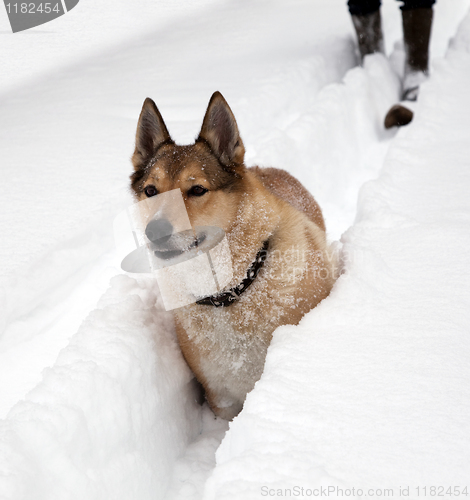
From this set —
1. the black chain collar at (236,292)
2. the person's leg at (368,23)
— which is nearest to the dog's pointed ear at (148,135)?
the black chain collar at (236,292)

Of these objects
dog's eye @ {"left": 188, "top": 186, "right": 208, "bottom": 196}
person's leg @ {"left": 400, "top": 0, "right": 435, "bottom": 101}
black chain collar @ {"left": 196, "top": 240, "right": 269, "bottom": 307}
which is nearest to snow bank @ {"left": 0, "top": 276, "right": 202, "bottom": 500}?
black chain collar @ {"left": 196, "top": 240, "right": 269, "bottom": 307}

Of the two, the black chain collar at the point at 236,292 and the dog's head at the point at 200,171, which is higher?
the dog's head at the point at 200,171

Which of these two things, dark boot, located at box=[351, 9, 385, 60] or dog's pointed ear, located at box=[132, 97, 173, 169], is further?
dark boot, located at box=[351, 9, 385, 60]

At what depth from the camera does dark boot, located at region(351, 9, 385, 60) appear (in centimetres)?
721

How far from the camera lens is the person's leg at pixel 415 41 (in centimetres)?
662

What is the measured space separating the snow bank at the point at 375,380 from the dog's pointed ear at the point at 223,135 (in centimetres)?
89

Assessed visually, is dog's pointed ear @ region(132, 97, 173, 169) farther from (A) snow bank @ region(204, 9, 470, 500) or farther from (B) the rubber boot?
(B) the rubber boot

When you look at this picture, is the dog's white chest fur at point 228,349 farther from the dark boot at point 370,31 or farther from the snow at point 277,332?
the dark boot at point 370,31

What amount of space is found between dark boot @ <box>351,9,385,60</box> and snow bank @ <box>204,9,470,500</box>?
553 cm

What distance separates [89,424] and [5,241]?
7.44ft

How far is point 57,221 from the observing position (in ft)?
12.1

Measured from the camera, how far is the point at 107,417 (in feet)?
5.75

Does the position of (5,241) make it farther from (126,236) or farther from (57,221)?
(126,236)

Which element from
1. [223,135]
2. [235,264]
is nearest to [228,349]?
[235,264]
